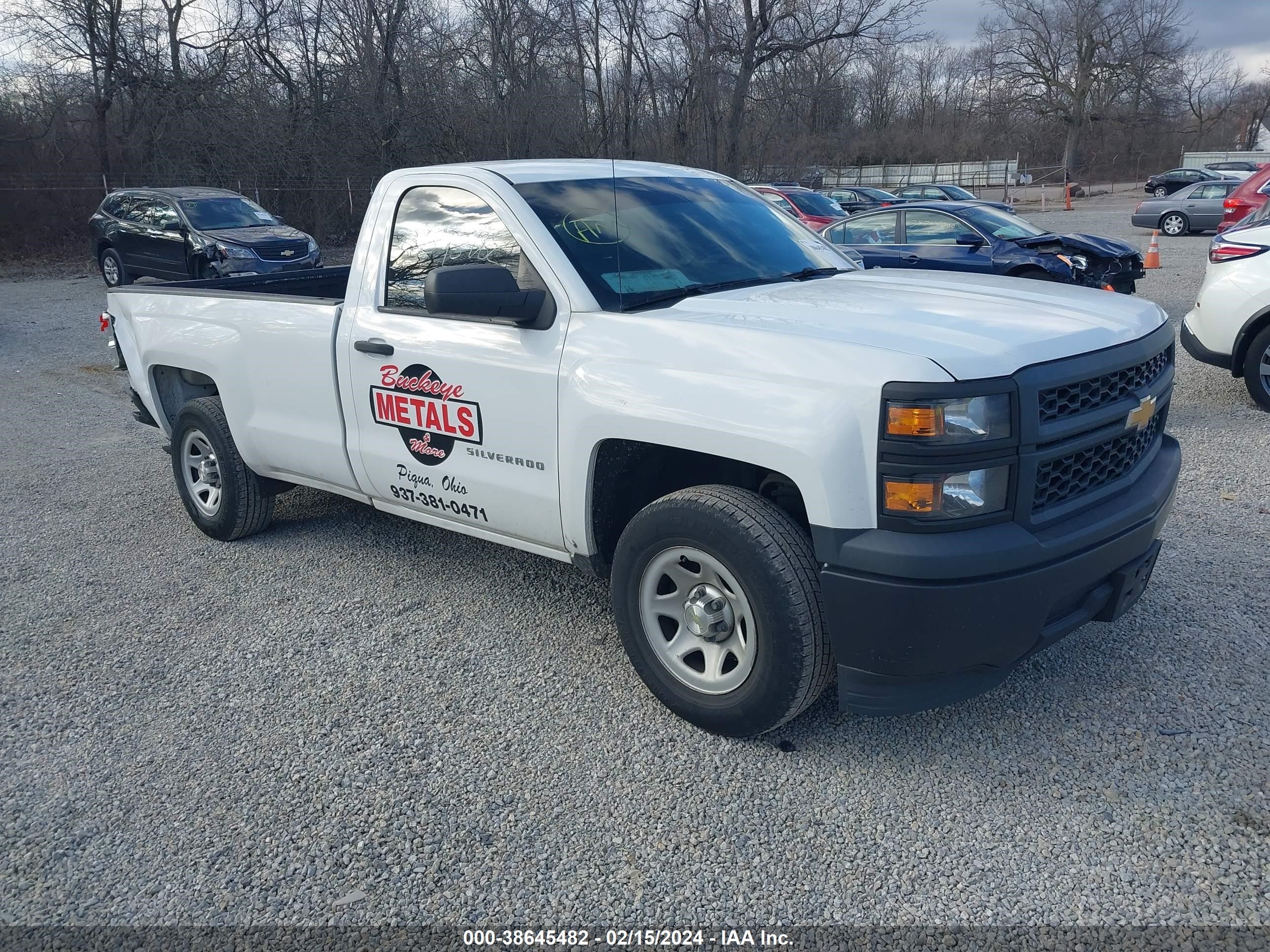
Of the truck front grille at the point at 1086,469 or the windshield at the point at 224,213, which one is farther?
the windshield at the point at 224,213

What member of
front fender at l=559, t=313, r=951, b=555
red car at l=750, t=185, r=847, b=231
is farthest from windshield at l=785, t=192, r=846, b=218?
front fender at l=559, t=313, r=951, b=555

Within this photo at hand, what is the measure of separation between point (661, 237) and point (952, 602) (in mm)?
1964

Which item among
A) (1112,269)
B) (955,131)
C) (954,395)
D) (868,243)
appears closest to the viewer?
(954,395)

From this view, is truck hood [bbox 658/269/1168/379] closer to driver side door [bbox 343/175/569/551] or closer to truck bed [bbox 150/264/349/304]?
driver side door [bbox 343/175/569/551]

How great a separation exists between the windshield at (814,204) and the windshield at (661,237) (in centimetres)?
1638

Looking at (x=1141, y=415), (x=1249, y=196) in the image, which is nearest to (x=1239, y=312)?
(x=1141, y=415)

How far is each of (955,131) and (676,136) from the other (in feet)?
117

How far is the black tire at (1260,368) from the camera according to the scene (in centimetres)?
745

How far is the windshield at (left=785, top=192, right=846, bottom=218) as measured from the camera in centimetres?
2061

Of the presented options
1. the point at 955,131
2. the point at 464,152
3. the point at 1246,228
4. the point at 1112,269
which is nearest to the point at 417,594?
the point at 1246,228

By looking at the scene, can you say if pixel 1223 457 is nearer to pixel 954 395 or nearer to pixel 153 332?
pixel 954 395

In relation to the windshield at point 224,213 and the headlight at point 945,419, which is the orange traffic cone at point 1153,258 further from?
the headlight at point 945,419

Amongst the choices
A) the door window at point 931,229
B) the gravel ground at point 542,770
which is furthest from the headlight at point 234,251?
the gravel ground at point 542,770

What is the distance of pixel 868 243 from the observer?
1248 centimetres
